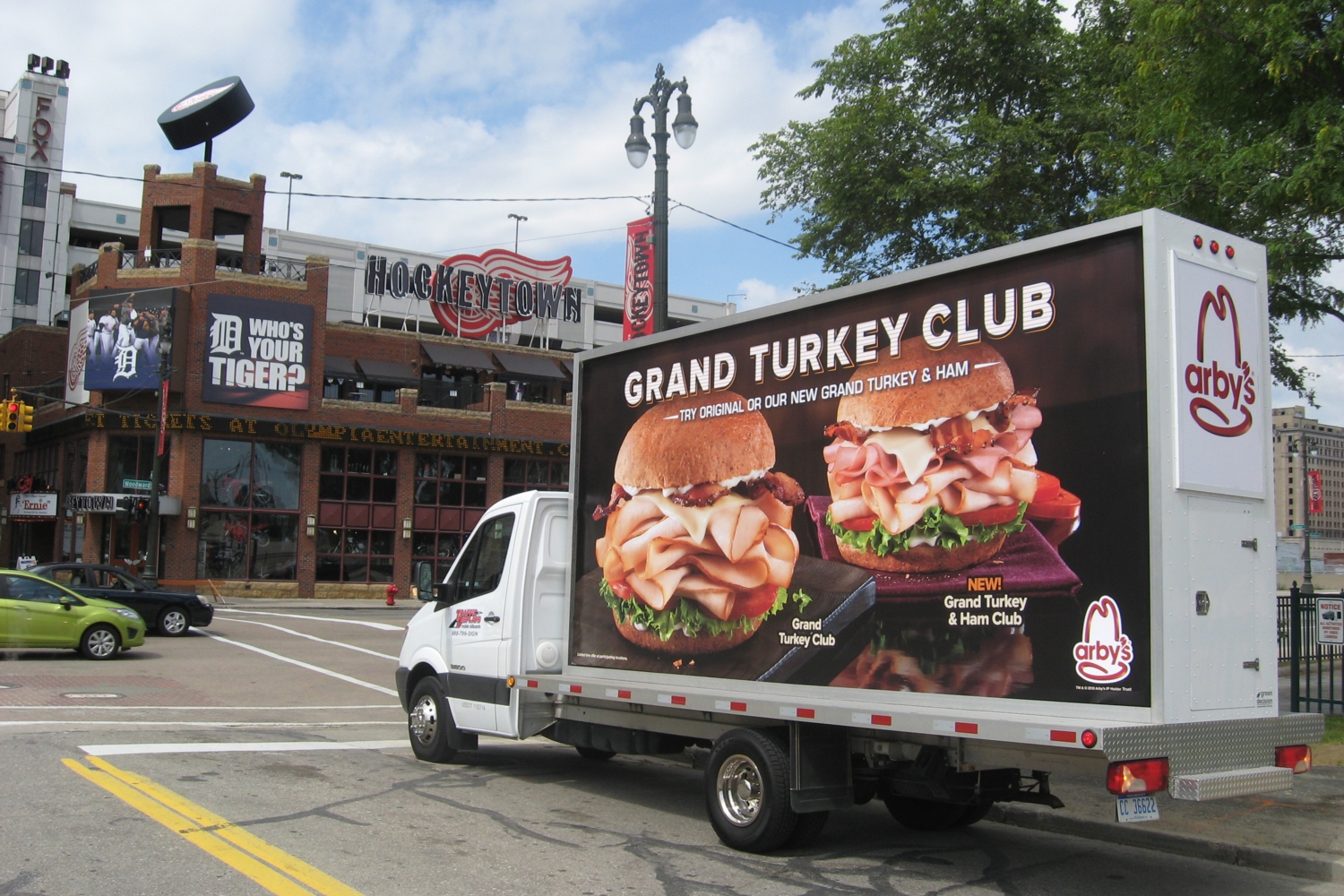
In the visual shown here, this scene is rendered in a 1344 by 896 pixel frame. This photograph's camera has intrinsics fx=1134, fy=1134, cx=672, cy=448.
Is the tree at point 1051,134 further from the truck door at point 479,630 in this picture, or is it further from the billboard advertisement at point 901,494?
the truck door at point 479,630

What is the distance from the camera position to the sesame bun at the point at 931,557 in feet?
20.6

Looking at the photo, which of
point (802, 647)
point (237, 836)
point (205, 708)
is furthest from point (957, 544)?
point (205, 708)

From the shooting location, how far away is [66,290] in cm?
6925

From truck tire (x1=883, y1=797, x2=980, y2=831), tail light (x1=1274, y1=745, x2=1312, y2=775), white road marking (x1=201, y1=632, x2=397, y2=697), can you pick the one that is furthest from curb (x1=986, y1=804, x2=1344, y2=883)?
white road marking (x1=201, y1=632, x2=397, y2=697)

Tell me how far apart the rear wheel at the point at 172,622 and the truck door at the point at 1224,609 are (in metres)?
21.8

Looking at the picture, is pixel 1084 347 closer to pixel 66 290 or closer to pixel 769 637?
pixel 769 637

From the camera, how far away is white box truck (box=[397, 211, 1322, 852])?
577 cm

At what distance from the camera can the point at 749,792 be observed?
7500 millimetres

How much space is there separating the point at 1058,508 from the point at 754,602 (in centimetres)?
238

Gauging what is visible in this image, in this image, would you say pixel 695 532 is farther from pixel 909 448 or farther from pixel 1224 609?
pixel 1224 609

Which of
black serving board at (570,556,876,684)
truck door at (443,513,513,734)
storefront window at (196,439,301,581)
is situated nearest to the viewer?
black serving board at (570,556,876,684)

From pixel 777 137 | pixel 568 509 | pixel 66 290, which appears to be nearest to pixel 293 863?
pixel 568 509

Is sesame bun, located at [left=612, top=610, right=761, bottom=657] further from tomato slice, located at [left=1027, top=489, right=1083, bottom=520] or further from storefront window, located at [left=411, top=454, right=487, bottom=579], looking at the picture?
storefront window, located at [left=411, top=454, right=487, bottom=579]

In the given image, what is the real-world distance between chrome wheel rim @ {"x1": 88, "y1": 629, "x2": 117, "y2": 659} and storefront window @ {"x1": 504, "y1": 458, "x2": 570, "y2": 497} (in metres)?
25.6
